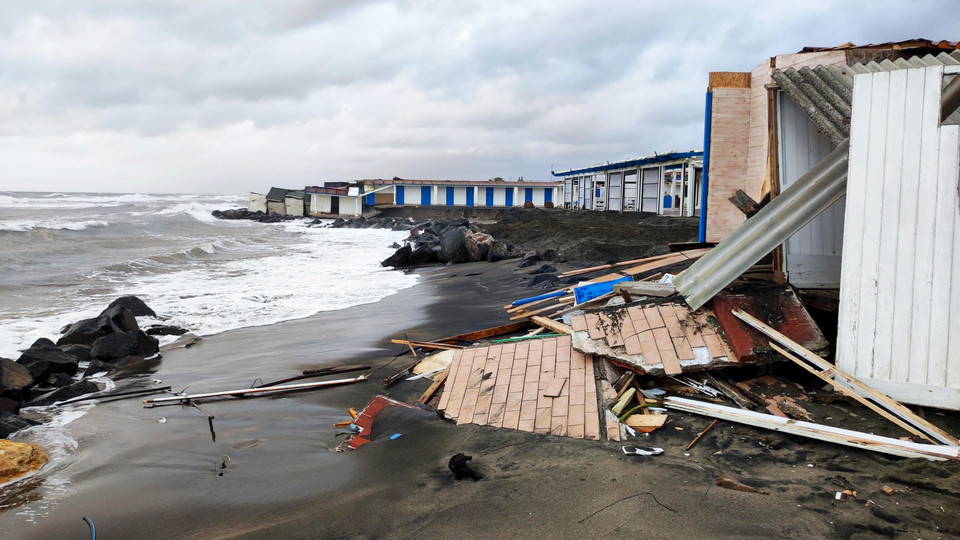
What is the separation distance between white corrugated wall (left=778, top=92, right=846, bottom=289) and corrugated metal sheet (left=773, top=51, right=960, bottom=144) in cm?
53

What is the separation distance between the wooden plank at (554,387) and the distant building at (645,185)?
21.8 m

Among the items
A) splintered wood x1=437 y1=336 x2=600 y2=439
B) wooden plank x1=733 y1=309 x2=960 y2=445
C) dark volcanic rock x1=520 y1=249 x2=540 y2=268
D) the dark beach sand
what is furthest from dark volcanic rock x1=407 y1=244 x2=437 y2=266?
wooden plank x1=733 y1=309 x2=960 y2=445

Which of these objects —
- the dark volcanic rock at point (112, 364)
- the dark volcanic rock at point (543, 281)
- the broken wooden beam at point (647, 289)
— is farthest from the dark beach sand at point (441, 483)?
the dark volcanic rock at point (543, 281)

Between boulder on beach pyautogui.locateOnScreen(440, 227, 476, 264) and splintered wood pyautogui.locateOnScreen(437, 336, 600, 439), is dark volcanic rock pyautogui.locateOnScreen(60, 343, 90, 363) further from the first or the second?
boulder on beach pyautogui.locateOnScreen(440, 227, 476, 264)

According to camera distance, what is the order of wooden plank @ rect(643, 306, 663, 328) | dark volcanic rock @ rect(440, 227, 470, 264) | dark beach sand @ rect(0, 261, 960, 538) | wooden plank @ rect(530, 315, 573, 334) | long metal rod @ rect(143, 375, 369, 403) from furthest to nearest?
dark volcanic rock @ rect(440, 227, 470, 264)
long metal rod @ rect(143, 375, 369, 403)
wooden plank @ rect(530, 315, 573, 334)
wooden plank @ rect(643, 306, 663, 328)
dark beach sand @ rect(0, 261, 960, 538)

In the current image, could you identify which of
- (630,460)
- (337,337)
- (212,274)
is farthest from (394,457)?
(212,274)

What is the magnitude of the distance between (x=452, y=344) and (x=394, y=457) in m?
3.24

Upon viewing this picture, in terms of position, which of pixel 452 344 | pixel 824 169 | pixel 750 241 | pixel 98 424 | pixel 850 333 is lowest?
pixel 98 424

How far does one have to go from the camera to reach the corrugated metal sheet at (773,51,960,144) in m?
4.65

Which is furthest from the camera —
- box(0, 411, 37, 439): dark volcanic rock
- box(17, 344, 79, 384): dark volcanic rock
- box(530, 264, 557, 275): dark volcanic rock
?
box(530, 264, 557, 275): dark volcanic rock

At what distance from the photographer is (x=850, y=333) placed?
4559mm

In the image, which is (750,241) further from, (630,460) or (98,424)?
(98,424)

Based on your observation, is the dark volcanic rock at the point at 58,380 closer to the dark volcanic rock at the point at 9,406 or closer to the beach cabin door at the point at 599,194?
the dark volcanic rock at the point at 9,406

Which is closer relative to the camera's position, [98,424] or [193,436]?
[193,436]
